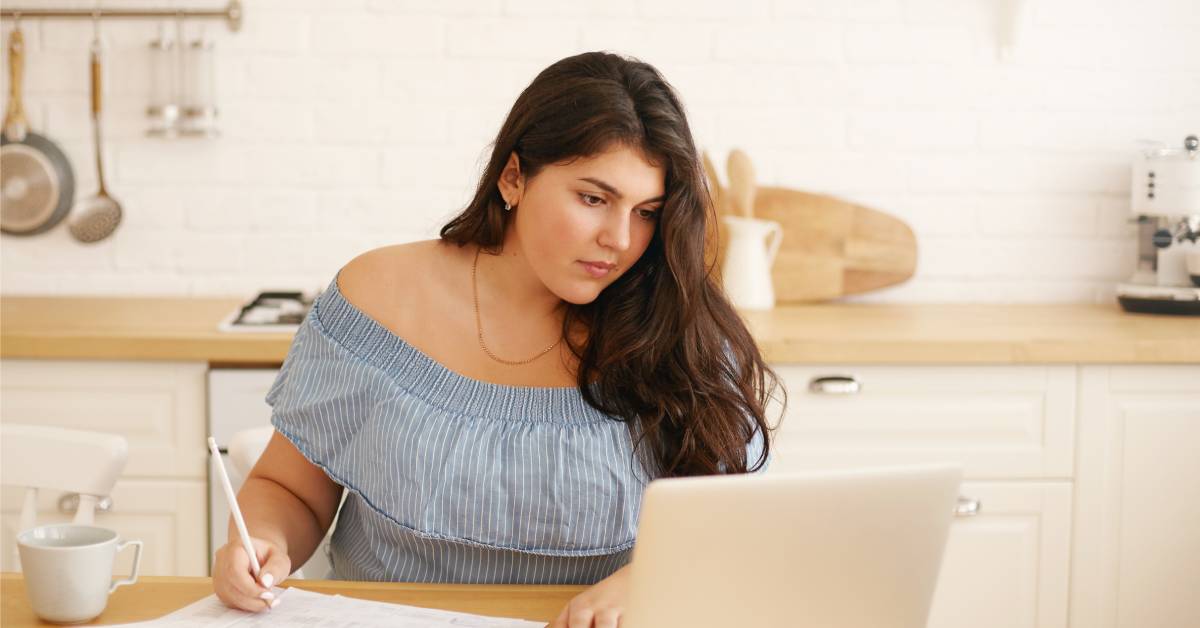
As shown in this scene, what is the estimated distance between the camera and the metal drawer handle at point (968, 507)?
2.35 m

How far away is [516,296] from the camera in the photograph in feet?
5.27

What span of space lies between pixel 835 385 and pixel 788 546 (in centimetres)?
148

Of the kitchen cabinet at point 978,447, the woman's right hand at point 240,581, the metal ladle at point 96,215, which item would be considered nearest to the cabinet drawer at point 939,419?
the kitchen cabinet at point 978,447

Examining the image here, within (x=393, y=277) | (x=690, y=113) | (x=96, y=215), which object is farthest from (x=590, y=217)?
(x=96, y=215)

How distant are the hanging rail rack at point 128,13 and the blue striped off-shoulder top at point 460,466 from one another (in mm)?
1563

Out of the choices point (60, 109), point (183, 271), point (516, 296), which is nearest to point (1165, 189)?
point (516, 296)

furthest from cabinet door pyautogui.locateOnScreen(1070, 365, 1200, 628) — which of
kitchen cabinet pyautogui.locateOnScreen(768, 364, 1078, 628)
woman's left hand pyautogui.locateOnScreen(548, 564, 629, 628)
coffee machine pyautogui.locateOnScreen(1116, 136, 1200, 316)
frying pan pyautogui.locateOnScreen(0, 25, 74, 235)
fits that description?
frying pan pyautogui.locateOnScreen(0, 25, 74, 235)

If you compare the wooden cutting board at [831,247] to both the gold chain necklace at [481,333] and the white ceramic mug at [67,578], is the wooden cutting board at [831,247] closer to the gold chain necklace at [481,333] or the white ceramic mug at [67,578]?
the gold chain necklace at [481,333]

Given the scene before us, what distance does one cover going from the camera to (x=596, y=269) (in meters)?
1.46

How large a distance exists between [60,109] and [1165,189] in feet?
8.16

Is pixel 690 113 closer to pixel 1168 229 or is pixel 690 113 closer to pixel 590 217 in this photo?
pixel 1168 229

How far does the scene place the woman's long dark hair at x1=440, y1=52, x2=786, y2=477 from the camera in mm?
1431

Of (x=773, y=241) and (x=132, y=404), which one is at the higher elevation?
(x=773, y=241)

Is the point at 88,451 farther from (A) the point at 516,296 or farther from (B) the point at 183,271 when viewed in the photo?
(B) the point at 183,271
